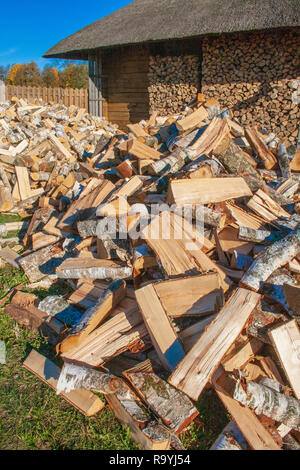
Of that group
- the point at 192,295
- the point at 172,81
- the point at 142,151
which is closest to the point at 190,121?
the point at 142,151

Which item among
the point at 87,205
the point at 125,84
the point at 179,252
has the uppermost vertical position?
the point at 125,84

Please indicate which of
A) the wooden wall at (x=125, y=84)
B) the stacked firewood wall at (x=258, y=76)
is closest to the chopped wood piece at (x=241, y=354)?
the stacked firewood wall at (x=258, y=76)

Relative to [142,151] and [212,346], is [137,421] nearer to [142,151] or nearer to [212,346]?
[212,346]

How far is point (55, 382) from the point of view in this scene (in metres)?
2.18

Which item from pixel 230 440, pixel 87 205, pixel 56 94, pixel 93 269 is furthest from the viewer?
pixel 56 94

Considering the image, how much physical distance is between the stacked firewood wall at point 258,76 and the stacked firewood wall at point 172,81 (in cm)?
47

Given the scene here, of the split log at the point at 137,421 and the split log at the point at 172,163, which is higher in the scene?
the split log at the point at 172,163

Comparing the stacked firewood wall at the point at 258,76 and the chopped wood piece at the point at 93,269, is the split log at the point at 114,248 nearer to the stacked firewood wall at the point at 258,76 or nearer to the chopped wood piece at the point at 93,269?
the chopped wood piece at the point at 93,269

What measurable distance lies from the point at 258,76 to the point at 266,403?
7.87m

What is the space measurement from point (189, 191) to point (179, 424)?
1.79m

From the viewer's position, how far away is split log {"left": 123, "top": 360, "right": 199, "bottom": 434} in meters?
1.82

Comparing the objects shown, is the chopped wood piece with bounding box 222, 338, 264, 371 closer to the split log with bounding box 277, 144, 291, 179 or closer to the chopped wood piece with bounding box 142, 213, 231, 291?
the chopped wood piece with bounding box 142, 213, 231, 291

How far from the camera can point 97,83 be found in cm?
1159

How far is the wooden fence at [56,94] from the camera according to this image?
1189 cm
